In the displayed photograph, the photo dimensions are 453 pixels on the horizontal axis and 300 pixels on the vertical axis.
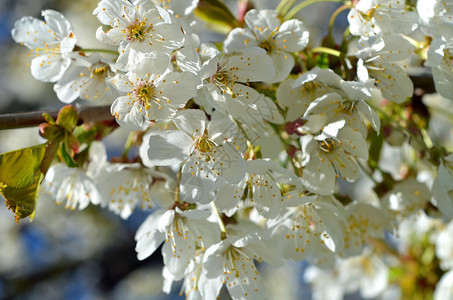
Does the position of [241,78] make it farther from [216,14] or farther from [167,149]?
[216,14]

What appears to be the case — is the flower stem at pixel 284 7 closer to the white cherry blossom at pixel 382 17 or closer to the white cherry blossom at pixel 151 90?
the white cherry blossom at pixel 382 17

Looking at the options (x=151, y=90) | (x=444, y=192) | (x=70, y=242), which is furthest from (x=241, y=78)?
(x=70, y=242)

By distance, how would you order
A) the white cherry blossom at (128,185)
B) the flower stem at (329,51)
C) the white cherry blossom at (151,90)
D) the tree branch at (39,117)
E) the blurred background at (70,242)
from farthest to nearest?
1. the blurred background at (70,242)
2. the white cherry blossom at (128,185)
3. the flower stem at (329,51)
4. the tree branch at (39,117)
5. the white cherry blossom at (151,90)

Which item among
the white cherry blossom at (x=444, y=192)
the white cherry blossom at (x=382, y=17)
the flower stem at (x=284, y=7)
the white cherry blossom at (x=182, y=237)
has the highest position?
the white cherry blossom at (x=382, y=17)

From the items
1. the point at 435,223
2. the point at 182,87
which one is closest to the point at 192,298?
the point at 182,87

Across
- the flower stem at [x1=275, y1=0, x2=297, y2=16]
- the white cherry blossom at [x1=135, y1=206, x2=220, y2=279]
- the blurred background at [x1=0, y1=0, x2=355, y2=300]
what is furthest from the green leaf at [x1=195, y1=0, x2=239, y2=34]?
the blurred background at [x1=0, y1=0, x2=355, y2=300]

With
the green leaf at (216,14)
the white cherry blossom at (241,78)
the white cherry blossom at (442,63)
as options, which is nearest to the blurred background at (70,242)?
the green leaf at (216,14)
